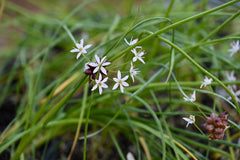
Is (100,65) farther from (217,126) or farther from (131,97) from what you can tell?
(217,126)

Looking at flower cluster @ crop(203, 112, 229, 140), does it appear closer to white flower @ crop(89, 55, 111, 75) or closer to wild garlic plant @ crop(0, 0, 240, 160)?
wild garlic plant @ crop(0, 0, 240, 160)

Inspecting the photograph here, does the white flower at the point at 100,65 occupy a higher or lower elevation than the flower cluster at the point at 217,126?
higher

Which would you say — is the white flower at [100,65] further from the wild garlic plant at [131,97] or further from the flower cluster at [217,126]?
the flower cluster at [217,126]

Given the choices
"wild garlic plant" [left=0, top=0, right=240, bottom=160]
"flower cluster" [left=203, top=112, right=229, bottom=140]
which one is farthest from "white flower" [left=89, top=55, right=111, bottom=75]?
"flower cluster" [left=203, top=112, right=229, bottom=140]

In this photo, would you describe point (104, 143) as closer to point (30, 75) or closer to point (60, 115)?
point (60, 115)

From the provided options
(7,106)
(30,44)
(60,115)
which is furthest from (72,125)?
(30,44)

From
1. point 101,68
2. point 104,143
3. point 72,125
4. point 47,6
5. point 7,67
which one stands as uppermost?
point 47,6

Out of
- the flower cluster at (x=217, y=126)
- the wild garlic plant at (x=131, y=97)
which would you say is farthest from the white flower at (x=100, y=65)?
the flower cluster at (x=217, y=126)

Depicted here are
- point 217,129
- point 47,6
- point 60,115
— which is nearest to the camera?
point 217,129

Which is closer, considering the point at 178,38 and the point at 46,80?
the point at 178,38

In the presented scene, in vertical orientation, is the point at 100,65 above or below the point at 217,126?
above

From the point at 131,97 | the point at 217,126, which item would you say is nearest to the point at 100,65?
the point at 131,97
